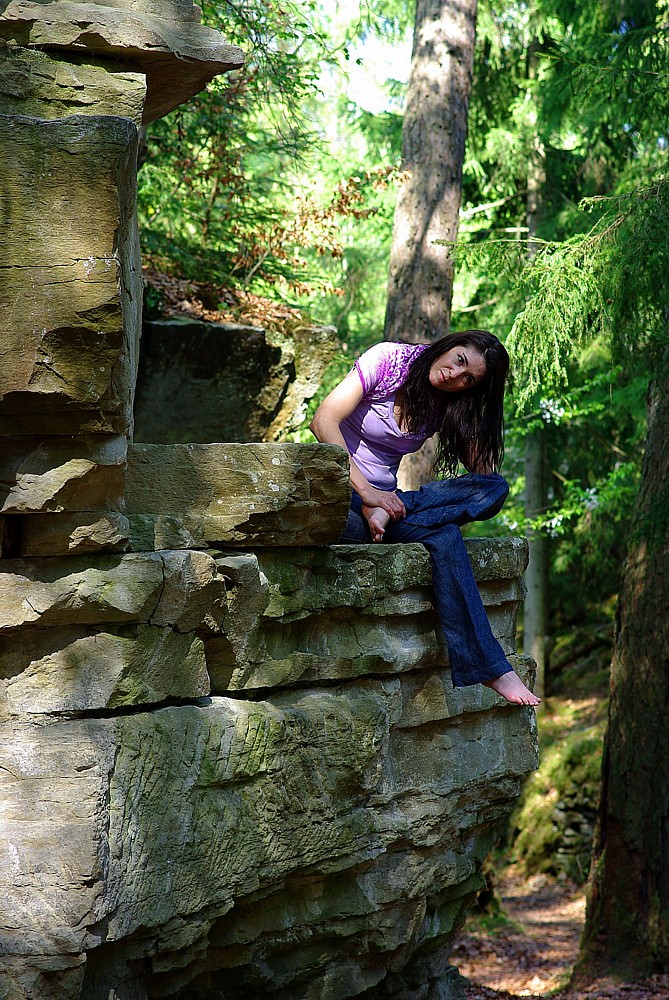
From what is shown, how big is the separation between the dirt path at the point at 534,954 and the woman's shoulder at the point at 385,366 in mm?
4896

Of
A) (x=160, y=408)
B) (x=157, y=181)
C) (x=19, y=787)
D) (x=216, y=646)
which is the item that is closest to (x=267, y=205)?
(x=157, y=181)

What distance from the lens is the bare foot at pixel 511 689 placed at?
4250 mm

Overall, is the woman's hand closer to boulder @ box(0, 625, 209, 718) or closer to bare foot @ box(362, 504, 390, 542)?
bare foot @ box(362, 504, 390, 542)

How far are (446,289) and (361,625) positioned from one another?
4479 mm

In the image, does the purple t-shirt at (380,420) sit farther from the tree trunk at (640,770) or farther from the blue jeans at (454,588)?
the tree trunk at (640,770)

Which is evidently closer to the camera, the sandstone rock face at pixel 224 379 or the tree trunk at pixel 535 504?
the sandstone rock face at pixel 224 379

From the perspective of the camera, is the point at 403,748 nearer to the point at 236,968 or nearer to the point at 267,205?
the point at 236,968

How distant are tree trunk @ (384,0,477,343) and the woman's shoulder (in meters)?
3.24

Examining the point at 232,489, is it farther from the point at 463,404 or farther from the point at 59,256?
the point at 463,404

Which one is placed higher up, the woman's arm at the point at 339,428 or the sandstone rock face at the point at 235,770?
the woman's arm at the point at 339,428

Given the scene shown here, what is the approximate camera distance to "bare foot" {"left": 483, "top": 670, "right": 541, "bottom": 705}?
13.9ft

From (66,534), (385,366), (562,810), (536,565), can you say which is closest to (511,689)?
(385,366)

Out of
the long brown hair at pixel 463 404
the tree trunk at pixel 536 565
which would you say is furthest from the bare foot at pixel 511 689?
the tree trunk at pixel 536 565

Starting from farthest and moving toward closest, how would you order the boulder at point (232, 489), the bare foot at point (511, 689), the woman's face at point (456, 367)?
A: the woman's face at point (456, 367) → the bare foot at point (511, 689) → the boulder at point (232, 489)
